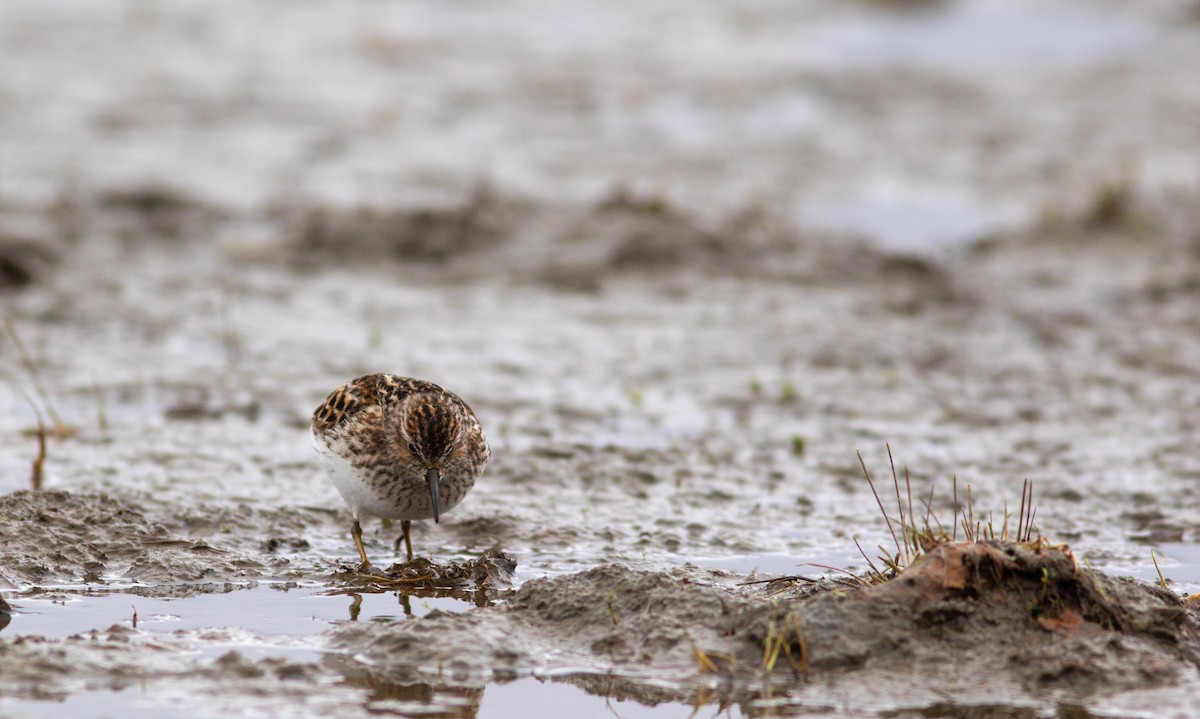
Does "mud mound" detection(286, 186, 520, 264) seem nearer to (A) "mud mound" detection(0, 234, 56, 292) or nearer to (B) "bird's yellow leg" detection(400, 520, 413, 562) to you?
(A) "mud mound" detection(0, 234, 56, 292)

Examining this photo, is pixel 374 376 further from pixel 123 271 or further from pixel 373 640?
pixel 123 271

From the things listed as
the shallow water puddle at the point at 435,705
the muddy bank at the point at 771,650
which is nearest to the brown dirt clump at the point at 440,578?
the muddy bank at the point at 771,650

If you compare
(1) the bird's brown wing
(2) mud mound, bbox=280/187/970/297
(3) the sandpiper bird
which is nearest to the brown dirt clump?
(3) the sandpiper bird

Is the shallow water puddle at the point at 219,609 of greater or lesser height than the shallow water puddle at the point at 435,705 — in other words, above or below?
above

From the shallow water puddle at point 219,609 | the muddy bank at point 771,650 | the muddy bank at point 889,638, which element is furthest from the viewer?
the shallow water puddle at point 219,609

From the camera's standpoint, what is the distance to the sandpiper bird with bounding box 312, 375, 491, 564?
24.7 ft

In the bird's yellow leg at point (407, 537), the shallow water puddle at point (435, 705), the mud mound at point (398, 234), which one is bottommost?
the shallow water puddle at point (435, 705)

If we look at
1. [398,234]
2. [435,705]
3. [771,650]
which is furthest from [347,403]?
[398,234]

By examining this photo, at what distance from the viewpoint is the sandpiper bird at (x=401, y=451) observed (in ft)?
24.7

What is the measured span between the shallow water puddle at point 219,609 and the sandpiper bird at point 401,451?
50 centimetres

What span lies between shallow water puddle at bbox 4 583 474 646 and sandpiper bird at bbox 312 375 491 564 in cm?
50

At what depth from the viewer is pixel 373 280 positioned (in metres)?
13.6

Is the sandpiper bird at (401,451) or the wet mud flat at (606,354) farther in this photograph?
the sandpiper bird at (401,451)

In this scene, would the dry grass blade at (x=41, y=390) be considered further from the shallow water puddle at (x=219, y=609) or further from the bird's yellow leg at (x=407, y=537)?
the bird's yellow leg at (x=407, y=537)
